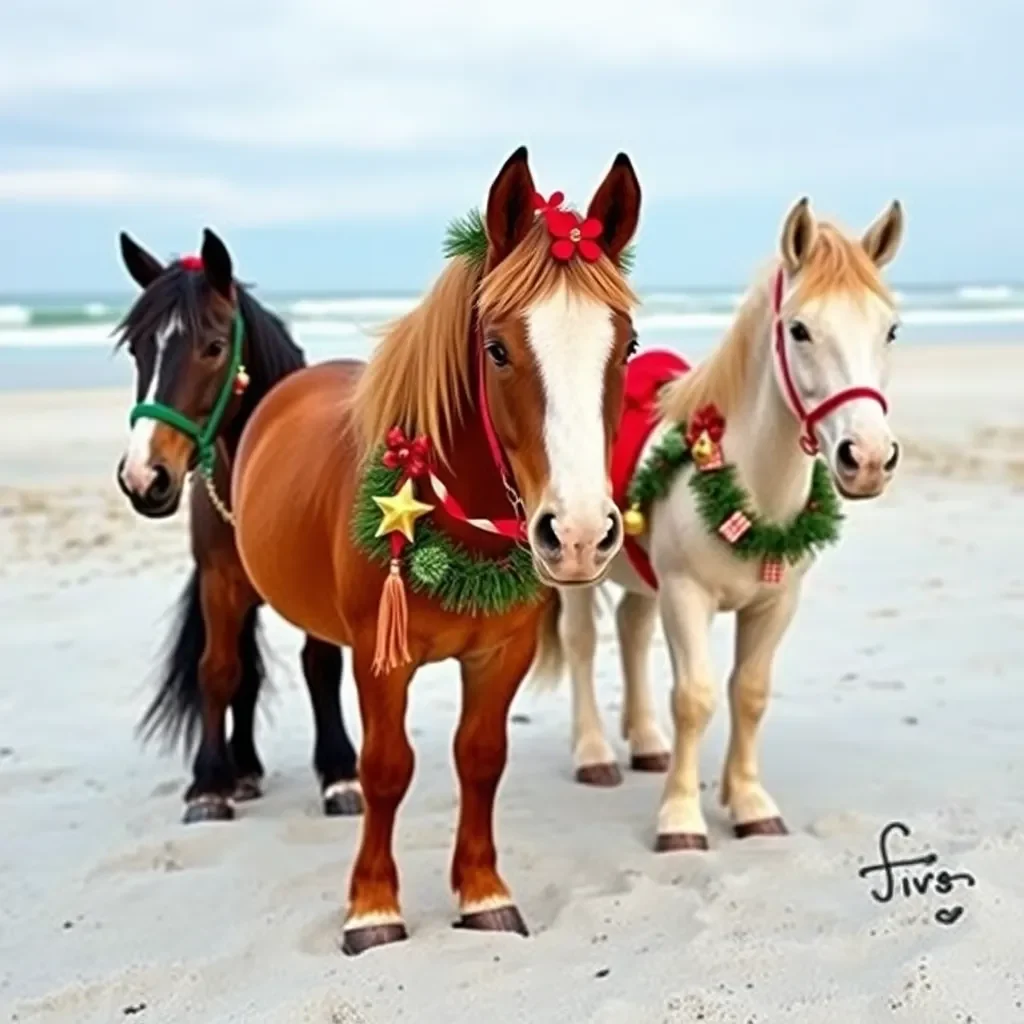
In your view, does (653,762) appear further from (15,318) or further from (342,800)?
(15,318)

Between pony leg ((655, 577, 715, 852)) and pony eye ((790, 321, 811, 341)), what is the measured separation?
2.14 feet

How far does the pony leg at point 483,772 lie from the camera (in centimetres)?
289

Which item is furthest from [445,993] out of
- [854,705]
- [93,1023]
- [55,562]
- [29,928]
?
[55,562]

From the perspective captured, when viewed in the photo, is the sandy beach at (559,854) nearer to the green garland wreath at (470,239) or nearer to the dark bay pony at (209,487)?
the dark bay pony at (209,487)

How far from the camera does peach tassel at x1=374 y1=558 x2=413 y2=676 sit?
266cm

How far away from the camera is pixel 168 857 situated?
11.3ft

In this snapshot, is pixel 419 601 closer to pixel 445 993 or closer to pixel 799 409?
pixel 445 993

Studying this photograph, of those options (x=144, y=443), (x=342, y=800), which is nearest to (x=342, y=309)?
(x=342, y=800)

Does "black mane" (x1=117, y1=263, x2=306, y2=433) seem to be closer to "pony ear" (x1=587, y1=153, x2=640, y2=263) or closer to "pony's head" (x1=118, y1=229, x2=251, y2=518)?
"pony's head" (x1=118, y1=229, x2=251, y2=518)

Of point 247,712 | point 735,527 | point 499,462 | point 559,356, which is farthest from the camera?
point 247,712

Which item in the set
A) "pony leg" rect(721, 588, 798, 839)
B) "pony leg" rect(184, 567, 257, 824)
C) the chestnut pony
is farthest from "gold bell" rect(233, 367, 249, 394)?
"pony leg" rect(721, 588, 798, 839)

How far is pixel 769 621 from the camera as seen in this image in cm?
352

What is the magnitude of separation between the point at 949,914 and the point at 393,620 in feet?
Answer: 3.99
